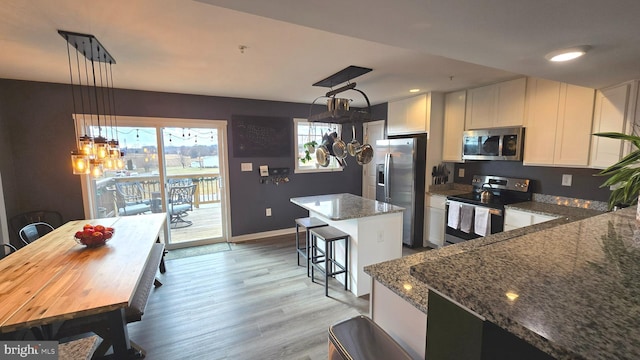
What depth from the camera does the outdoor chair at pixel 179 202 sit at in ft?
13.8

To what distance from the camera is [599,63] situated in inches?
68.4

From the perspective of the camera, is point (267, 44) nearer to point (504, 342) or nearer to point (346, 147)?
point (346, 147)

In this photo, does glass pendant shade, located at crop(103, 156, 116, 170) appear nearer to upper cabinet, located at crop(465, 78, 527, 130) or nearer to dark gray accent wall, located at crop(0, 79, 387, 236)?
dark gray accent wall, located at crop(0, 79, 387, 236)

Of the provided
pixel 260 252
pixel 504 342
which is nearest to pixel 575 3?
pixel 504 342

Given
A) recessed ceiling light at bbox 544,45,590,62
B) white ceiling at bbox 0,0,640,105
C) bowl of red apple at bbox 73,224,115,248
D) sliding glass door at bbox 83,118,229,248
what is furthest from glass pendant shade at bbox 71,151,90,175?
recessed ceiling light at bbox 544,45,590,62

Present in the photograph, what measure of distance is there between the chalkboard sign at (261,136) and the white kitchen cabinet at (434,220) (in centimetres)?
248

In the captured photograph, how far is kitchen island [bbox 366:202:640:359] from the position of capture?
0.51 m

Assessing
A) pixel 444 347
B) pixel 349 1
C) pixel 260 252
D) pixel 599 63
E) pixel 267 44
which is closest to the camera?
pixel 444 347

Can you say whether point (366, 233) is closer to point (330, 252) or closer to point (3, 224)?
point (330, 252)

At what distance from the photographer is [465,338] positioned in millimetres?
704

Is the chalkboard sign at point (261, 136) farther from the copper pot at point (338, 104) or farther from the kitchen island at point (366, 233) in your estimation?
the copper pot at point (338, 104)

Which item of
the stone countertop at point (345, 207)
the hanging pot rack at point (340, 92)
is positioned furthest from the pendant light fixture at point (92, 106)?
the stone countertop at point (345, 207)

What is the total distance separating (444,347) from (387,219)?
214 centimetres

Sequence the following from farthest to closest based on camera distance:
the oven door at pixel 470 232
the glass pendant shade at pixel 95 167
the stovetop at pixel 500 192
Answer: the stovetop at pixel 500 192 → the oven door at pixel 470 232 → the glass pendant shade at pixel 95 167
